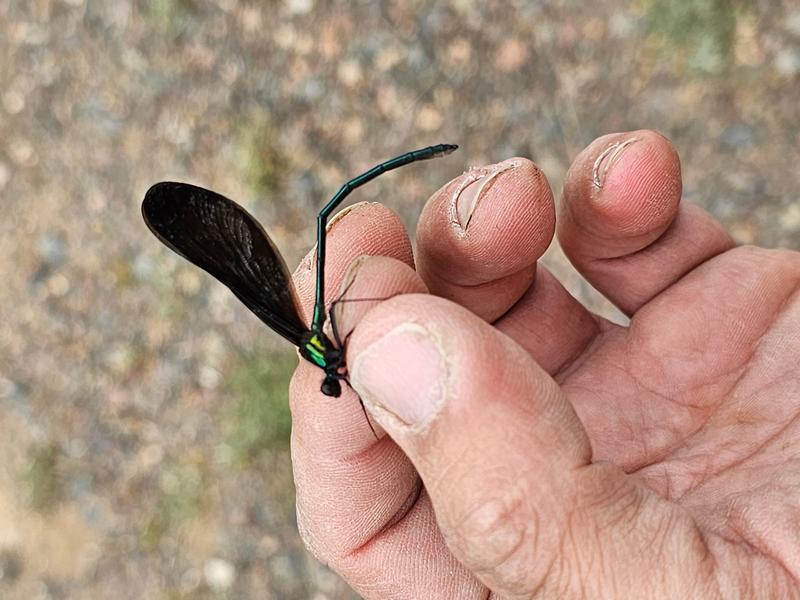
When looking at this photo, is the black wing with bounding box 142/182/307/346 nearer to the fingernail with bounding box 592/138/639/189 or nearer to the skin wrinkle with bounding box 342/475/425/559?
the skin wrinkle with bounding box 342/475/425/559

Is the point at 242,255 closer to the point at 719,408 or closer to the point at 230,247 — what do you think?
the point at 230,247

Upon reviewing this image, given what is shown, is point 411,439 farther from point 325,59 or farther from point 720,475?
point 325,59

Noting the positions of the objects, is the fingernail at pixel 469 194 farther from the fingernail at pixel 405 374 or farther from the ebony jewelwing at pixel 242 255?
the fingernail at pixel 405 374

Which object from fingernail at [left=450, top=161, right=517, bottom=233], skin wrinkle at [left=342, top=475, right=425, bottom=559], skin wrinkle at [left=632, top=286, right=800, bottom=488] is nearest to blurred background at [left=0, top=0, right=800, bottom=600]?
skin wrinkle at [left=632, top=286, right=800, bottom=488]

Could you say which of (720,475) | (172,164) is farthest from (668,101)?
(172,164)

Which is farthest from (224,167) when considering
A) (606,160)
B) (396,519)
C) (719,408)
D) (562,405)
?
(562,405)

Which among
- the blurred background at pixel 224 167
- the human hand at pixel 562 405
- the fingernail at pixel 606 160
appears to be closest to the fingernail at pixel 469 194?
the human hand at pixel 562 405
